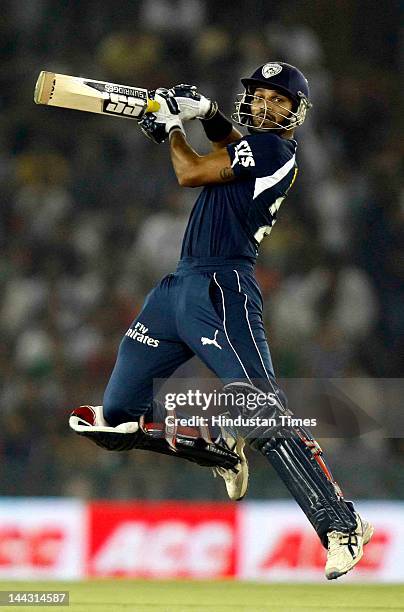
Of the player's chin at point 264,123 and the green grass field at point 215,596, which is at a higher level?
the player's chin at point 264,123

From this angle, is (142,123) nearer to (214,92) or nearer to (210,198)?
(210,198)

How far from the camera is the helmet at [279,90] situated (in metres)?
5.39

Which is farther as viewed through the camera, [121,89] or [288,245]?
[288,245]

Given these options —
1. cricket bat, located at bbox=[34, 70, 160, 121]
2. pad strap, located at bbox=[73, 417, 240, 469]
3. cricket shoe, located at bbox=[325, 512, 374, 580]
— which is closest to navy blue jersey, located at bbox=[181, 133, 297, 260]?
cricket bat, located at bbox=[34, 70, 160, 121]

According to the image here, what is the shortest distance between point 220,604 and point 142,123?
2.25 metres

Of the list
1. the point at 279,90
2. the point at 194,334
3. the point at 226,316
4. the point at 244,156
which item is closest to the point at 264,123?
the point at 279,90

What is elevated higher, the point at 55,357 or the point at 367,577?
the point at 55,357

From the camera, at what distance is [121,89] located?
5.39 meters

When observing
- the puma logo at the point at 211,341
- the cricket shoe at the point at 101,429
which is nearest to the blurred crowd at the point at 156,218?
the cricket shoe at the point at 101,429

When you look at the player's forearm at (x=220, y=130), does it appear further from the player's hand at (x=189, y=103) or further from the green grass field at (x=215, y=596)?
the green grass field at (x=215, y=596)

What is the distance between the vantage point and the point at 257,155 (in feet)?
17.1

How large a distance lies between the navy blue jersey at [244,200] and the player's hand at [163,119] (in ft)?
1.00

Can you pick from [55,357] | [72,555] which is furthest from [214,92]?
[72,555]

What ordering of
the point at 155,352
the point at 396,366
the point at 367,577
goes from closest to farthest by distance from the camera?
the point at 155,352
the point at 367,577
the point at 396,366
